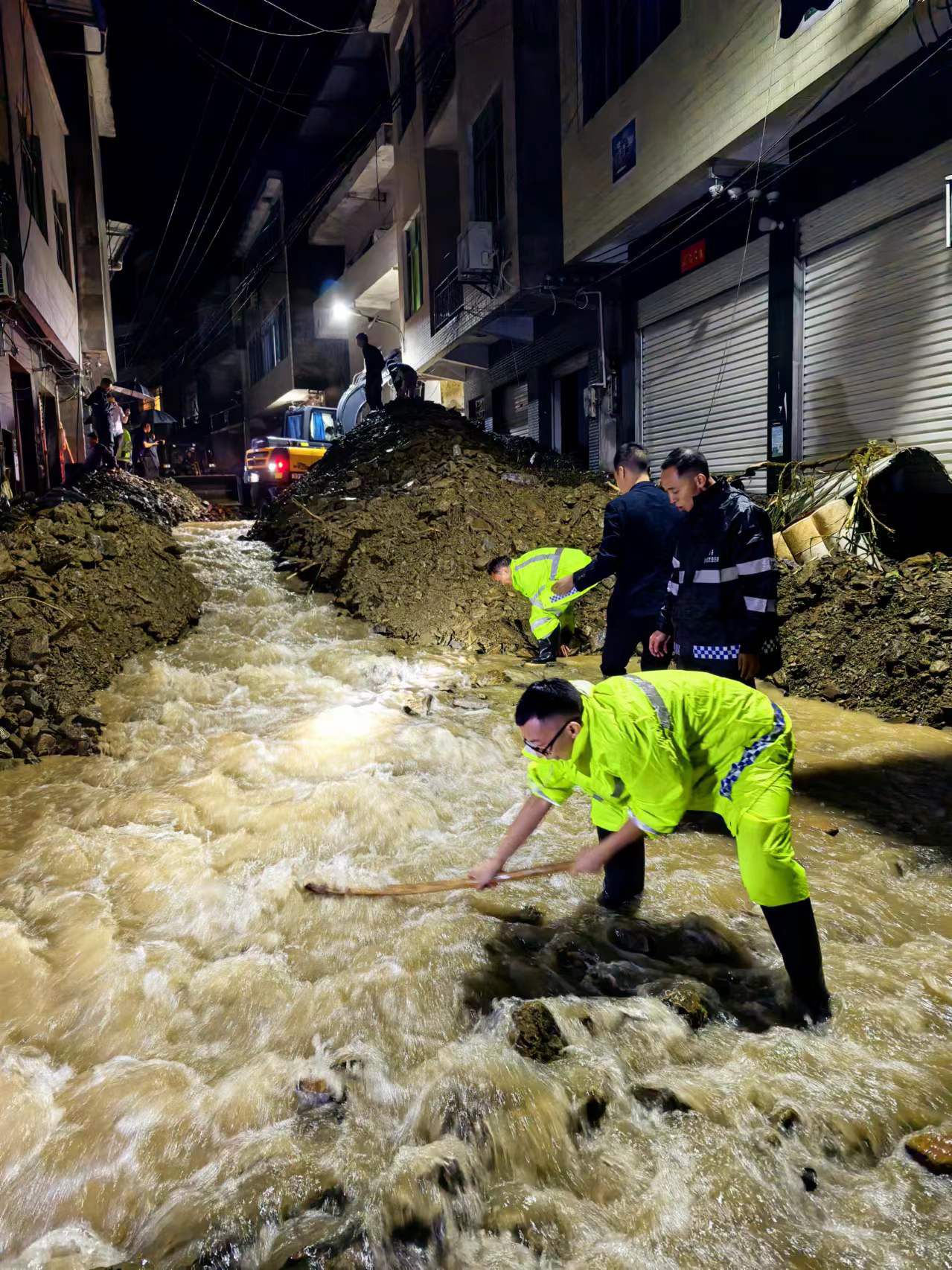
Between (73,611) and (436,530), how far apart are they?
15.5 feet

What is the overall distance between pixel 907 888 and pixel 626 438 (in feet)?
36.7

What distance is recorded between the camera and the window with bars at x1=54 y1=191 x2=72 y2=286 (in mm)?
17566

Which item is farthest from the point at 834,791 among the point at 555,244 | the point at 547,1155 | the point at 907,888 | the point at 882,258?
the point at 555,244

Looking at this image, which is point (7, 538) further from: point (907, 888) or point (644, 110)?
point (644, 110)

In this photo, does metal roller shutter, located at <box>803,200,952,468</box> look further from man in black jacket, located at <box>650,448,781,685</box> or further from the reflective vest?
man in black jacket, located at <box>650,448,781,685</box>

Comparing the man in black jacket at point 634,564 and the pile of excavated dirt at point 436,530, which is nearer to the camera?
the man in black jacket at point 634,564

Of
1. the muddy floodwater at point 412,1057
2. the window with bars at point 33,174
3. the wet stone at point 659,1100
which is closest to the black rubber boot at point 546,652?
the muddy floodwater at point 412,1057

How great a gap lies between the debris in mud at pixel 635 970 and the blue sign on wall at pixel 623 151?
37.6ft

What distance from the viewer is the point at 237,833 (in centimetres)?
486

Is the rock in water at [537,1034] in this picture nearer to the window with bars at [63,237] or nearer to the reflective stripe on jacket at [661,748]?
the reflective stripe on jacket at [661,748]

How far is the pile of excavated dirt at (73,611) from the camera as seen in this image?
6.16 metres

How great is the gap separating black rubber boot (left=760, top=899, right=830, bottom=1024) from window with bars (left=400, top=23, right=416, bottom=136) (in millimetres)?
21639

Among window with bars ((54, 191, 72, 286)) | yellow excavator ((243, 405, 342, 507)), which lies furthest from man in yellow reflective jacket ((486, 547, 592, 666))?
window with bars ((54, 191, 72, 286))

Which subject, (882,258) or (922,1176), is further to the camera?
(882,258)
